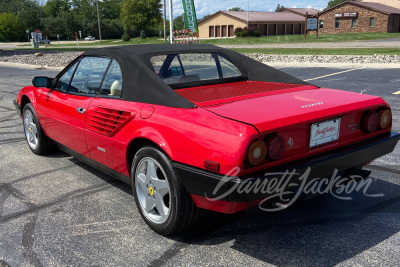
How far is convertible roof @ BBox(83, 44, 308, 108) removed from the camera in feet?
9.88

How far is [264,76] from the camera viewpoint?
412cm

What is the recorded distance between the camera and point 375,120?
3.22 m

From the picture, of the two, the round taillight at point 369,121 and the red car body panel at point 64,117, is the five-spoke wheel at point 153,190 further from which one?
the round taillight at point 369,121

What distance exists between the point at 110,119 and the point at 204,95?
876mm

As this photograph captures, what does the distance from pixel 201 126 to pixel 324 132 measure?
3.20 feet

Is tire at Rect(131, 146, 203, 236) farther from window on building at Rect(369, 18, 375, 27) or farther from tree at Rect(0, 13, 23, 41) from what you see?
tree at Rect(0, 13, 23, 41)

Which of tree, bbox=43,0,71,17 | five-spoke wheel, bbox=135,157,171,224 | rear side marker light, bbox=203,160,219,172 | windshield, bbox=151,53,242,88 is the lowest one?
five-spoke wheel, bbox=135,157,171,224

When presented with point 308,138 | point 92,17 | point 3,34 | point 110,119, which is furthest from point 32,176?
point 92,17

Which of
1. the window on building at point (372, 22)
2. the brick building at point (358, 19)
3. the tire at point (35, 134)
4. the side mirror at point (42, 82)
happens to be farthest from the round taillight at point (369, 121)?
the window on building at point (372, 22)

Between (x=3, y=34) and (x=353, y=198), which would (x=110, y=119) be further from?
(x=3, y=34)

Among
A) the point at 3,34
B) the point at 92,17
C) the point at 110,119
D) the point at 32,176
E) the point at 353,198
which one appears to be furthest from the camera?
the point at 92,17

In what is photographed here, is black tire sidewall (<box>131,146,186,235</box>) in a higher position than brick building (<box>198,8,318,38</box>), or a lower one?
lower

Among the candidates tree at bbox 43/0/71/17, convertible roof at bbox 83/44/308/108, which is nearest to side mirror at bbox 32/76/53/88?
convertible roof at bbox 83/44/308/108

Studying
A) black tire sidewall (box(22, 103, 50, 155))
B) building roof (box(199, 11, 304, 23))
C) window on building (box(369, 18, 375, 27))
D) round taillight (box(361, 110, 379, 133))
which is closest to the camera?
round taillight (box(361, 110, 379, 133))
